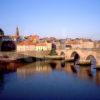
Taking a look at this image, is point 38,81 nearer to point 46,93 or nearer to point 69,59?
point 46,93

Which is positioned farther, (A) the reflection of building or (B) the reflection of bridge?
(B) the reflection of bridge

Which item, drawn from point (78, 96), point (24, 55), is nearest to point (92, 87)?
point (78, 96)

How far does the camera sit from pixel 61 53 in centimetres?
4256

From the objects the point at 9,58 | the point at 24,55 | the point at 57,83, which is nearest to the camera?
the point at 57,83

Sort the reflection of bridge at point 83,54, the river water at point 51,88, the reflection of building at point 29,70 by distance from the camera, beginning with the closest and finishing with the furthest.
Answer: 1. the river water at point 51,88
2. the reflection of building at point 29,70
3. the reflection of bridge at point 83,54

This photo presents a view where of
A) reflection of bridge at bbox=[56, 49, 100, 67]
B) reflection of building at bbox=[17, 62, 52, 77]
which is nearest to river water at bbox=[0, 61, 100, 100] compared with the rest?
reflection of building at bbox=[17, 62, 52, 77]

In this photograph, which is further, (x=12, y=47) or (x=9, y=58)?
(x=12, y=47)

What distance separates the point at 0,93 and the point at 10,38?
133ft

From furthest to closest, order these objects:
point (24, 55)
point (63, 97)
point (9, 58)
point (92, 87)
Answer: point (24, 55), point (9, 58), point (92, 87), point (63, 97)

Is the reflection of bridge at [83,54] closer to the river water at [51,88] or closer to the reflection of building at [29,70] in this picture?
the river water at [51,88]

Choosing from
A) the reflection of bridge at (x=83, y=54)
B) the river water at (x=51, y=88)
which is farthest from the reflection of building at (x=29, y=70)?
the reflection of bridge at (x=83, y=54)

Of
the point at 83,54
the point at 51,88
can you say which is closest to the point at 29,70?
the point at 83,54

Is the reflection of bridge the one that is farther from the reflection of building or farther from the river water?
the reflection of building

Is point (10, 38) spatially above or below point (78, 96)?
above
